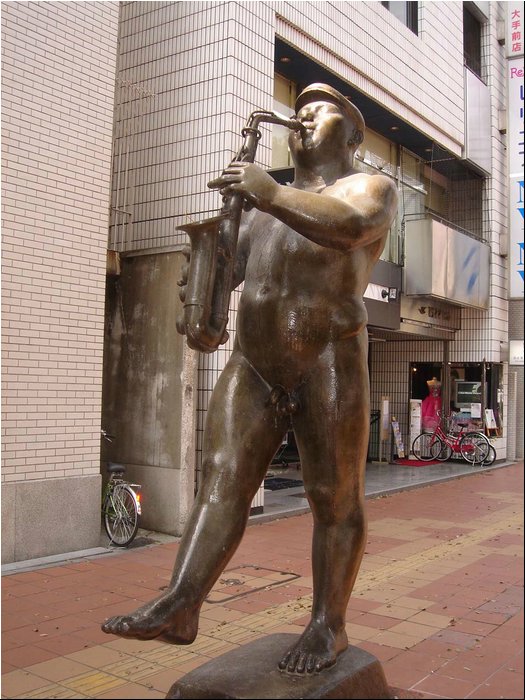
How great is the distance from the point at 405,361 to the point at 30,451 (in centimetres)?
1182

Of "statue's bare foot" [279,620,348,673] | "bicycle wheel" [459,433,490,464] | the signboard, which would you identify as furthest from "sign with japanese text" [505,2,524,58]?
"bicycle wheel" [459,433,490,464]

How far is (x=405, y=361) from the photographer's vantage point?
17.0 meters

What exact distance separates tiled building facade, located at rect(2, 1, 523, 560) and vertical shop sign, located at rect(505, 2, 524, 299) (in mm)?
2902

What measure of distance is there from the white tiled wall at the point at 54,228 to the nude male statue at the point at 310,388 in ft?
13.4

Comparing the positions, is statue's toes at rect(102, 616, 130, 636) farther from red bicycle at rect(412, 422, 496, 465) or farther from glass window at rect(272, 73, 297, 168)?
red bicycle at rect(412, 422, 496, 465)

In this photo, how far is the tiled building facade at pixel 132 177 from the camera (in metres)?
6.61

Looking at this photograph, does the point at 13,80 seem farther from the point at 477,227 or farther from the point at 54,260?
the point at 477,227

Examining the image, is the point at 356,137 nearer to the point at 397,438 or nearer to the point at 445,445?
the point at 397,438

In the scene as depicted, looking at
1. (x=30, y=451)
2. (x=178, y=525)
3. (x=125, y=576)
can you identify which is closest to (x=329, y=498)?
(x=125, y=576)

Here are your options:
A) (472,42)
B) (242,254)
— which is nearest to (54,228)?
(242,254)

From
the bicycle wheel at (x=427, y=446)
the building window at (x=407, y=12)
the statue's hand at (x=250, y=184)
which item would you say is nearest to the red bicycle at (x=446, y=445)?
the bicycle wheel at (x=427, y=446)

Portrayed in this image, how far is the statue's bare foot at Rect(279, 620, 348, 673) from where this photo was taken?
9.26ft

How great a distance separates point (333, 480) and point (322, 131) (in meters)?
1.47

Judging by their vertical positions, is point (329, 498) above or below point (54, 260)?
below
